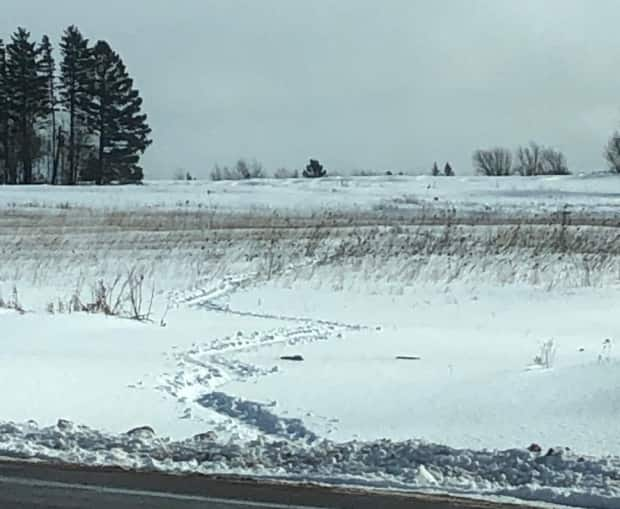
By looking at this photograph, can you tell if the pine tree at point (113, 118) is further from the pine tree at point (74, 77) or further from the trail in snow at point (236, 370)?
the trail in snow at point (236, 370)

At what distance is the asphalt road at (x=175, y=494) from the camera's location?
6.71 meters

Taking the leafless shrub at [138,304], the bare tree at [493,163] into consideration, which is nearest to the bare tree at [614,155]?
the bare tree at [493,163]

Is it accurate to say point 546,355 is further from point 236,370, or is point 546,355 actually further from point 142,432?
point 142,432

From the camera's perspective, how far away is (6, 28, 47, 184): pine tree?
66.0 meters

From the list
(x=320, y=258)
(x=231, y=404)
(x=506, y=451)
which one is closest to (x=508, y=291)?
(x=320, y=258)

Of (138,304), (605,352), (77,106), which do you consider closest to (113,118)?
(77,106)

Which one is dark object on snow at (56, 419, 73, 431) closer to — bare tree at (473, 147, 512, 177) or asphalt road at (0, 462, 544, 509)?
asphalt road at (0, 462, 544, 509)

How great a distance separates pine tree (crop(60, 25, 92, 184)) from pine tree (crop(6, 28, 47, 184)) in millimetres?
1515

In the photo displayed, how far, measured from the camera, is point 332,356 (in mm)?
13156

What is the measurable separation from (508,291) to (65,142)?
180 ft

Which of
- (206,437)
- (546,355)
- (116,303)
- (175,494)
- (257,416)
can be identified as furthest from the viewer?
(116,303)

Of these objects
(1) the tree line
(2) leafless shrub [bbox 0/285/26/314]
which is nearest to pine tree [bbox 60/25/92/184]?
(1) the tree line

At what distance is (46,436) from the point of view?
28.2 feet

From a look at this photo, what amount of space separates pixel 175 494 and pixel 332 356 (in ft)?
20.6
